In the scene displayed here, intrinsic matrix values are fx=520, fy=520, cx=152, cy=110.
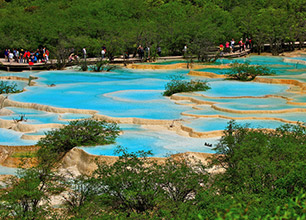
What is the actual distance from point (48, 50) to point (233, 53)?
13.3m

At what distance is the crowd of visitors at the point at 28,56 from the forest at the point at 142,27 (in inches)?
26.0

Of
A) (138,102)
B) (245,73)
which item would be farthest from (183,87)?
(245,73)

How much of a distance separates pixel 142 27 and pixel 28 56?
8.83 metres

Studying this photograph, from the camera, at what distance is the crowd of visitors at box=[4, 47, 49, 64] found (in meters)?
31.4

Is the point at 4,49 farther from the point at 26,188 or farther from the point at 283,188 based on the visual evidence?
the point at 283,188

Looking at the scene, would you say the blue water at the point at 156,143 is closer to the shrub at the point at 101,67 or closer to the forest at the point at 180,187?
the forest at the point at 180,187

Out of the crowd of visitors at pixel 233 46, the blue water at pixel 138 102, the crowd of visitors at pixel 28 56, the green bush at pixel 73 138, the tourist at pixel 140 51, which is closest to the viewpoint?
the green bush at pixel 73 138

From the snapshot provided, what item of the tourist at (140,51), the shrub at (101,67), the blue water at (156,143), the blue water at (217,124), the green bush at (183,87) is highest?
the tourist at (140,51)

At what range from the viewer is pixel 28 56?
3194 cm

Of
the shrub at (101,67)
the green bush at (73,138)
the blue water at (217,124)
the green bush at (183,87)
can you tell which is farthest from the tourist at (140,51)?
the green bush at (73,138)

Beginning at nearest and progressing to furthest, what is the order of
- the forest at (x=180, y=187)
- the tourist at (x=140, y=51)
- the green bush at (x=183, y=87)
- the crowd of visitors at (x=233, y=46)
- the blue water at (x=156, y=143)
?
1. the forest at (x=180, y=187)
2. the blue water at (x=156, y=143)
3. the green bush at (x=183, y=87)
4. the tourist at (x=140, y=51)
5. the crowd of visitors at (x=233, y=46)

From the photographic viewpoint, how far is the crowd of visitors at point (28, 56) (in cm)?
3144

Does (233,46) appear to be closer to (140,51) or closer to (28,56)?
(140,51)

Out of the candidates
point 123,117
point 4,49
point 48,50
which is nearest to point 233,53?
point 48,50
